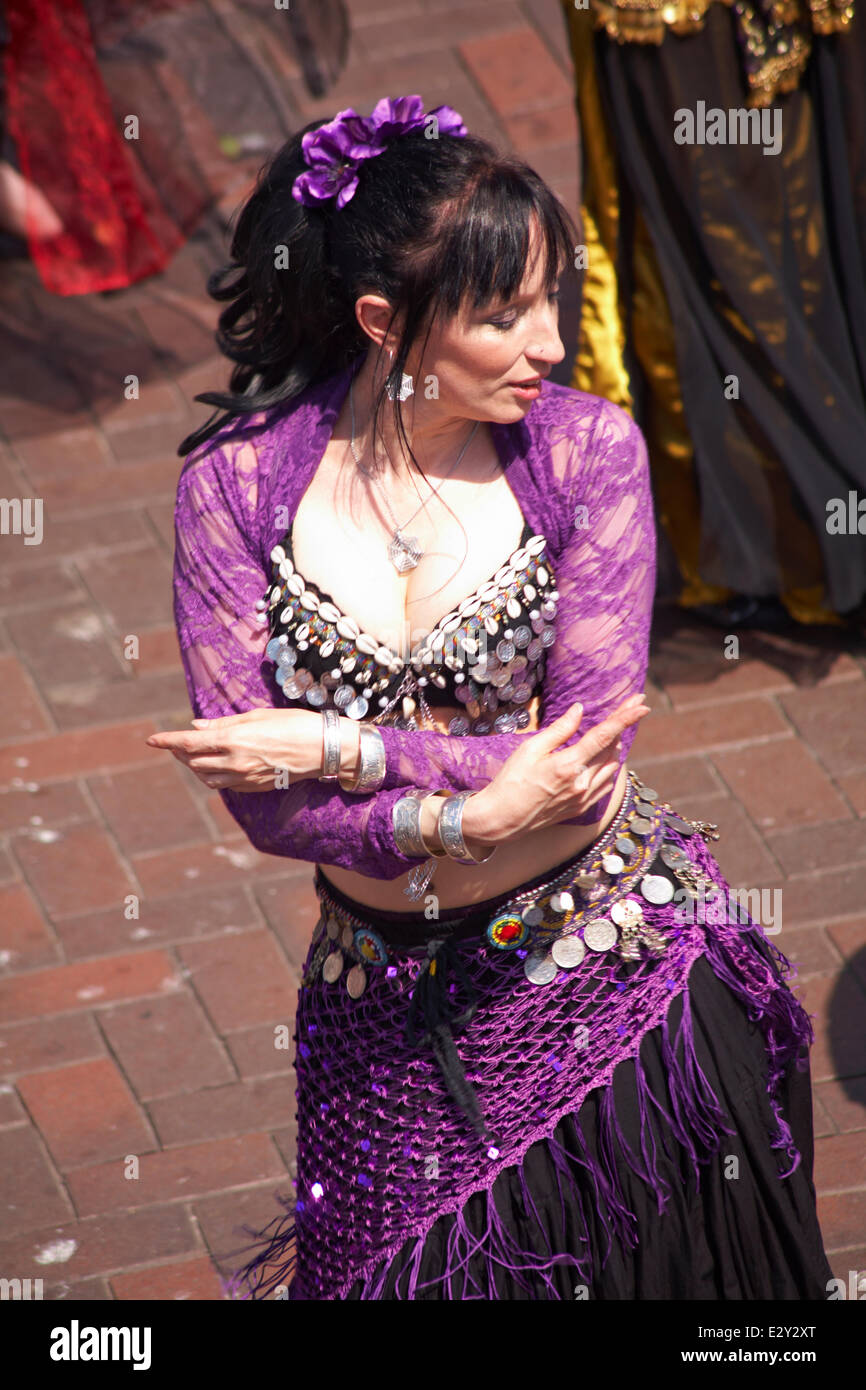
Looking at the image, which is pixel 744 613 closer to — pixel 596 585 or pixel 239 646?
pixel 596 585

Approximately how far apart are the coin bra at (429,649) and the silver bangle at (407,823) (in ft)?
0.67

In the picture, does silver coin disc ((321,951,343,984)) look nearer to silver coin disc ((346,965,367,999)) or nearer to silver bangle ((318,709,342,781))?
silver coin disc ((346,965,367,999))

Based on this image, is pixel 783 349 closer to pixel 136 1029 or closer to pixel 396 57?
pixel 136 1029

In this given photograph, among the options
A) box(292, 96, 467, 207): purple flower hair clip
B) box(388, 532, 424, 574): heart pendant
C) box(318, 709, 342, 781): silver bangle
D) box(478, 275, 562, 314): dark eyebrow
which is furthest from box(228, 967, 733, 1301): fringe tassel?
box(292, 96, 467, 207): purple flower hair clip

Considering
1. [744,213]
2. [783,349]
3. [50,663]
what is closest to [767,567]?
[783,349]

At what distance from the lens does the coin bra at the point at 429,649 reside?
7.91 feet

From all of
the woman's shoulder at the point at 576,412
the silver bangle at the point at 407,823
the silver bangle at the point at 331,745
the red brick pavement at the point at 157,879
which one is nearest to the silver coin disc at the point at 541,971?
the silver bangle at the point at 407,823

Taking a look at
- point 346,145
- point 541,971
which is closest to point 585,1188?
point 541,971

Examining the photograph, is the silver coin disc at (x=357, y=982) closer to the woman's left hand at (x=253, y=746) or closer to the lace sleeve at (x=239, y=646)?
the lace sleeve at (x=239, y=646)

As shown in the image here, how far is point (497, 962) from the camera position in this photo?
251cm

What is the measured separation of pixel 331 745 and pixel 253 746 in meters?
0.11

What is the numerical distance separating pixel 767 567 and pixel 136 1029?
6.76 feet

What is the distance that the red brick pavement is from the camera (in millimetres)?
3459

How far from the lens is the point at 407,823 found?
229 cm
